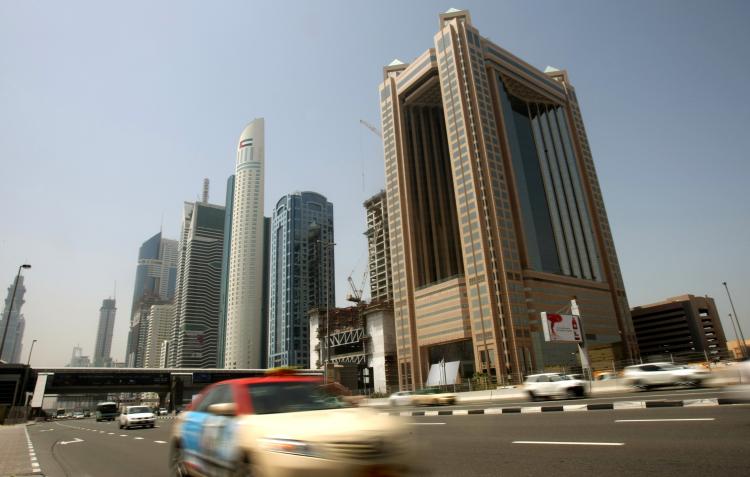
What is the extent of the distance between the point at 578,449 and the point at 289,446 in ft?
18.1

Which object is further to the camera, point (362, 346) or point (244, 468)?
point (362, 346)

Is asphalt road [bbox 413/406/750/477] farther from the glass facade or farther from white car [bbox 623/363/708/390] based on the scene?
the glass facade

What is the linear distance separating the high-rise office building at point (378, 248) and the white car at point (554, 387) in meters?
109

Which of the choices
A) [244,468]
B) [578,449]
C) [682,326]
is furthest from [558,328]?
[682,326]

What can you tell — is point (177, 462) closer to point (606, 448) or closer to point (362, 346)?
point (606, 448)

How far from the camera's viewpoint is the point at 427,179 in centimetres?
10912

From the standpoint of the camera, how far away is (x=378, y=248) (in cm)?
14600

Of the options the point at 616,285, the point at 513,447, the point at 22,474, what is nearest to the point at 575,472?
the point at 513,447

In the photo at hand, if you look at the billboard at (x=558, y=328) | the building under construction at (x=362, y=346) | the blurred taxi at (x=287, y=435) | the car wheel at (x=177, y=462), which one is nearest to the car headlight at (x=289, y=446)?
the blurred taxi at (x=287, y=435)

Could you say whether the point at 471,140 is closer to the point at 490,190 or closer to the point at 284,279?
the point at 490,190

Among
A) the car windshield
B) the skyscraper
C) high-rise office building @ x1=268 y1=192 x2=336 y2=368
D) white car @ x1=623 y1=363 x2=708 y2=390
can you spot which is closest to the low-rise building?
high-rise office building @ x1=268 y1=192 x2=336 y2=368

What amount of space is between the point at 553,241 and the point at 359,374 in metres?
61.4

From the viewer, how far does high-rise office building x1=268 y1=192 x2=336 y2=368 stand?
174 m

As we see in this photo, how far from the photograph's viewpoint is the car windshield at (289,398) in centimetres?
563
